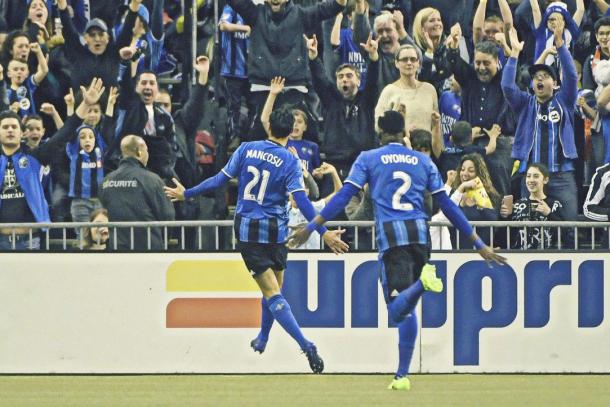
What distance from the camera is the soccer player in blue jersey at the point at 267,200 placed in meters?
10.6

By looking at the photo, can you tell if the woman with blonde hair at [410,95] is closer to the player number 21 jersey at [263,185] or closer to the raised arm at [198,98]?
the raised arm at [198,98]

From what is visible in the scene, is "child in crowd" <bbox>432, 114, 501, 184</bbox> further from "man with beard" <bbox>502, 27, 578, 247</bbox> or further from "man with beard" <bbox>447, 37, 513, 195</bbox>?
"man with beard" <bbox>502, 27, 578, 247</bbox>

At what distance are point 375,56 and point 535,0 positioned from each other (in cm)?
207

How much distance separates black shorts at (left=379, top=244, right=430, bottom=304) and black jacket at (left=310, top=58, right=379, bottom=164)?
15.3 feet

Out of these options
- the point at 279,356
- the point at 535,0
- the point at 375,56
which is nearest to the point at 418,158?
the point at 279,356

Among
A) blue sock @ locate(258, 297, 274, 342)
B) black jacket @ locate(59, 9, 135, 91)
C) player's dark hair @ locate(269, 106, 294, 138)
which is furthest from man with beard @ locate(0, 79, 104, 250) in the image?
player's dark hair @ locate(269, 106, 294, 138)

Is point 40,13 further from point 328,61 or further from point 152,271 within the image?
point 152,271

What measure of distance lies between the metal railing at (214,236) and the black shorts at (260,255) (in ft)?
2.57

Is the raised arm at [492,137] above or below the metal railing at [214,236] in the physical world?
above

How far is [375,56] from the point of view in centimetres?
1411

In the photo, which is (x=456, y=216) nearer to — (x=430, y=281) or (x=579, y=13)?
(x=430, y=281)

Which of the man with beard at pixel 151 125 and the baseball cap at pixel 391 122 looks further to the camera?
the man with beard at pixel 151 125

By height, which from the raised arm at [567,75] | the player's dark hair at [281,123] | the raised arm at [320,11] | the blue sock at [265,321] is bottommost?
the blue sock at [265,321]

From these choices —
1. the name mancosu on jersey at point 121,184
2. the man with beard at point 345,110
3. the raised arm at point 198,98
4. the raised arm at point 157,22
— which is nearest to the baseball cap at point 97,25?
the raised arm at point 157,22
